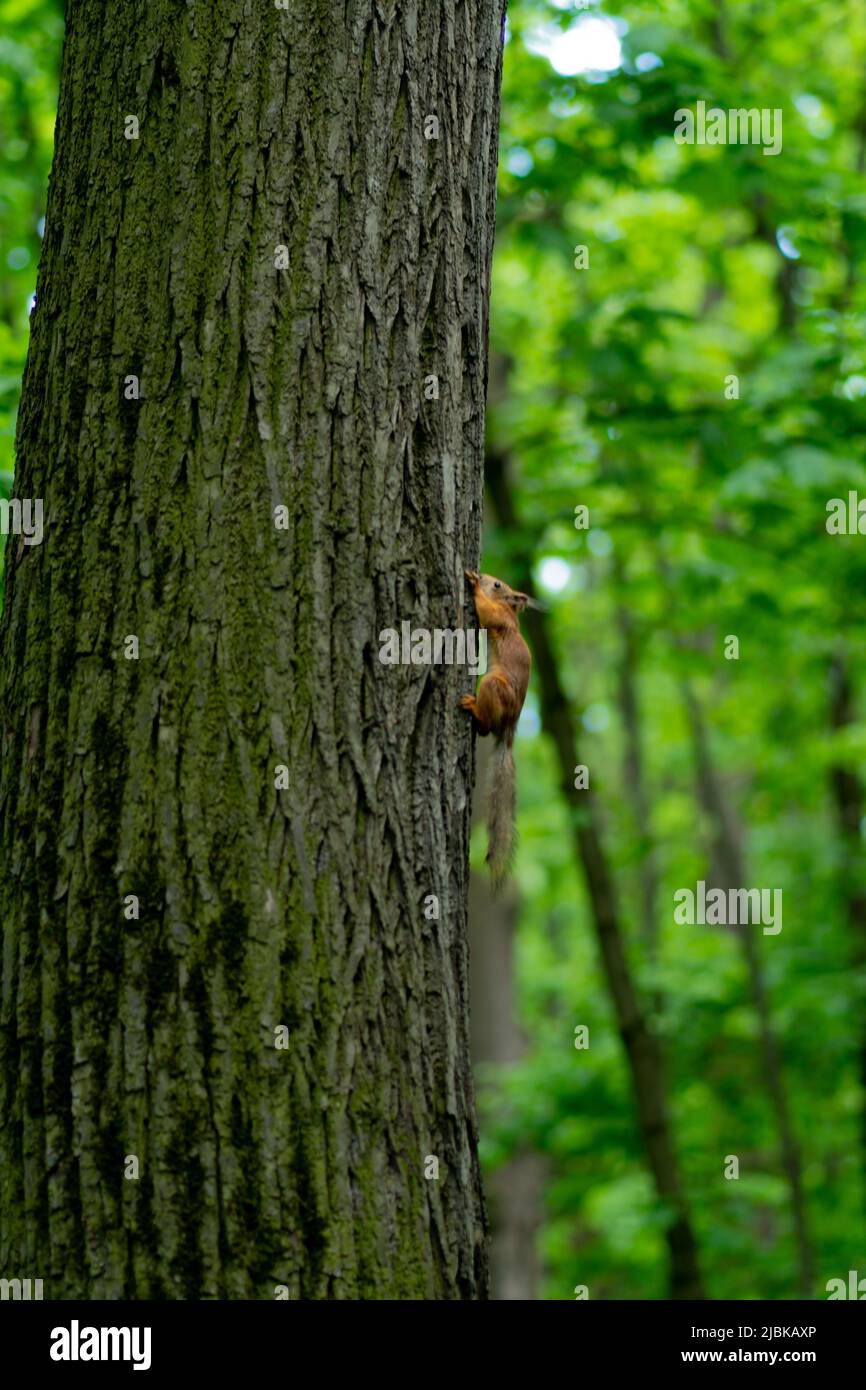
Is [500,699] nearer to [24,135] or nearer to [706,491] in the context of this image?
[706,491]

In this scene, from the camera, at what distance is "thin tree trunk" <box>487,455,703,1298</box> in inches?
335

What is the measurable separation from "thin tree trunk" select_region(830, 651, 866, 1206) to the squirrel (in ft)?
27.2

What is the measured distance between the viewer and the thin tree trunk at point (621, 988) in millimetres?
8500

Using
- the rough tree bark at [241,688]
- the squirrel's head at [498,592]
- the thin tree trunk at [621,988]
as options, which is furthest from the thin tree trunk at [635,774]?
the rough tree bark at [241,688]

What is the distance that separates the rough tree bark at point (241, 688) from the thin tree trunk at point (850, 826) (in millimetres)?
9245

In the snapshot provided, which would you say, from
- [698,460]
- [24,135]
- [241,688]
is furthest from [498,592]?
[24,135]

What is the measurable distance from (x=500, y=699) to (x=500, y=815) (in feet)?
1.70

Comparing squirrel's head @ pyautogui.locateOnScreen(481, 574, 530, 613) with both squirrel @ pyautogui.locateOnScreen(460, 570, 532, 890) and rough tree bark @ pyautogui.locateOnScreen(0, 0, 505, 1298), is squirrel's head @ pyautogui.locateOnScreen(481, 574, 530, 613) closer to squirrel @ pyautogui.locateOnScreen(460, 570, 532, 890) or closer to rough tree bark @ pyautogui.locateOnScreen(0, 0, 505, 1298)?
squirrel @ pyautogui.locateOnScreen(460, 570, 532, 890)

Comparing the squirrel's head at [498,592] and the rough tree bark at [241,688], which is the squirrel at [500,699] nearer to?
the squirrel's head at [498,592]

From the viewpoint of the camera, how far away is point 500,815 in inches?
129

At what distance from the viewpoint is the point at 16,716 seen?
2408mm
